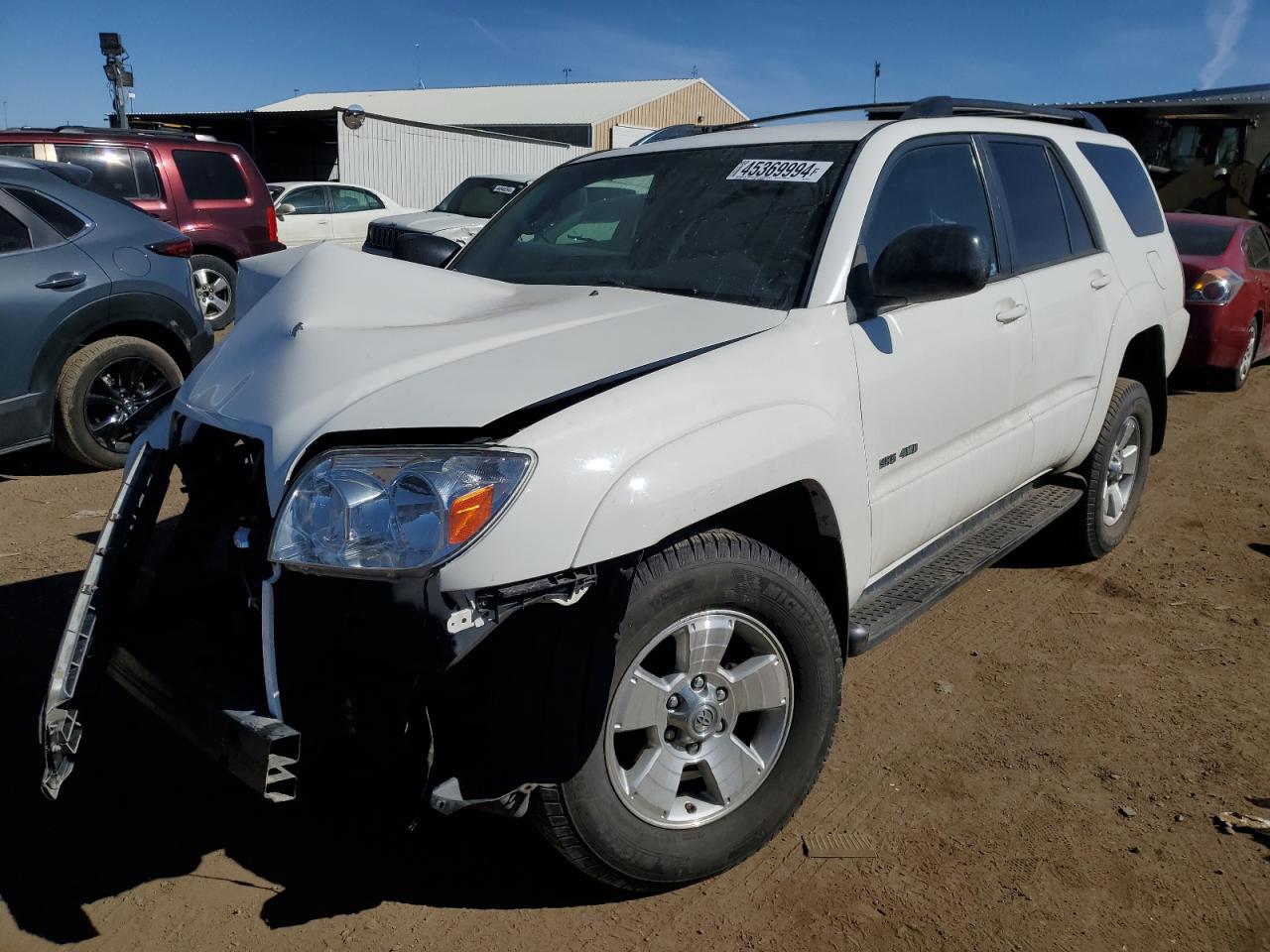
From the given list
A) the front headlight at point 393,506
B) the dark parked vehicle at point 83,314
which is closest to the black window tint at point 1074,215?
the front headlight at point 393,506

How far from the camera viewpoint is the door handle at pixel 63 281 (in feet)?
18.2

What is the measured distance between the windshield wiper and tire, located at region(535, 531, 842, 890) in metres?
0.90

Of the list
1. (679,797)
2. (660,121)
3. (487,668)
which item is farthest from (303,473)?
(660,121)

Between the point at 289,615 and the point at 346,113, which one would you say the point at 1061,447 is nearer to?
the point at 289,615

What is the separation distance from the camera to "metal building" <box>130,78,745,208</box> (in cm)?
2411

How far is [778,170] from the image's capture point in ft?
10.9

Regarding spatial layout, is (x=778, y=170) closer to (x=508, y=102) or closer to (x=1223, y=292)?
(x=1223, y=292)

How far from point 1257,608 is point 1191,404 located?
200 inches

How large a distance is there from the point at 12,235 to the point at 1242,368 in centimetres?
974

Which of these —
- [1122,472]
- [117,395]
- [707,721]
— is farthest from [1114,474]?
[117,395]

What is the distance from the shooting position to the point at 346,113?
21875 mm

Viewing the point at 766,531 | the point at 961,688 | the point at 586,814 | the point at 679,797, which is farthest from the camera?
the point at 961,688

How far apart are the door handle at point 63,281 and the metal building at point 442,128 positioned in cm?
1744

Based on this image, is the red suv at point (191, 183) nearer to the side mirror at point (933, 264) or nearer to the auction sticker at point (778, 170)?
the auction sticker at point (778, 170)
